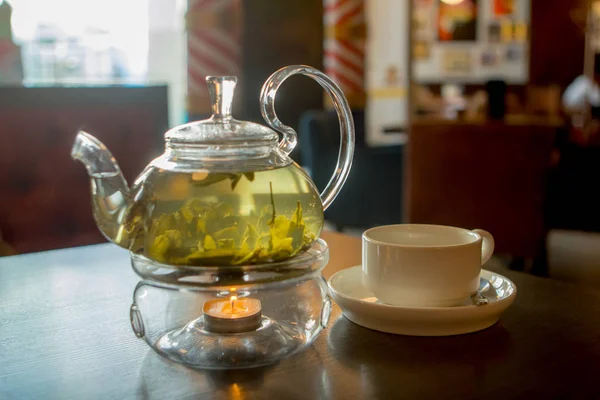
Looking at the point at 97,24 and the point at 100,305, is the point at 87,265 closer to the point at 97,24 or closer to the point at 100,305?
the point at 100,305

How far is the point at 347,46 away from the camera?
4941mm

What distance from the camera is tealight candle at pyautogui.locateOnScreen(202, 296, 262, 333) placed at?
688 mm

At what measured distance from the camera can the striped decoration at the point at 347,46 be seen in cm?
485

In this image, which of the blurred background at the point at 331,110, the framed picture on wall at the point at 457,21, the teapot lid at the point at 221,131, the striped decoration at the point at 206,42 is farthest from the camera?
the framed picture on wall at the point at 457,21

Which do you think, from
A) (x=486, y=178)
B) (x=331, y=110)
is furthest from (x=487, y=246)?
(x=331, y=110)

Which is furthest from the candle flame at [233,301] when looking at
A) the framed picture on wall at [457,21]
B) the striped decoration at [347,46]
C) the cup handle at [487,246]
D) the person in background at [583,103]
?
the person in background at [583,103]

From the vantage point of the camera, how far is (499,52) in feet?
18.7

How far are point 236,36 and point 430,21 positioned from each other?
186cm

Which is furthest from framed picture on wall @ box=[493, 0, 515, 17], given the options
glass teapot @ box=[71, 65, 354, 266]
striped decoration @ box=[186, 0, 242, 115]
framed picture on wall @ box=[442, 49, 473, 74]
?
glass teapot @ box=[71, 65, 354, 266]

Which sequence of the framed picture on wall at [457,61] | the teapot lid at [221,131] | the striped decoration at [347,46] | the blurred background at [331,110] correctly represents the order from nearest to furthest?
the teapot lid at [221,131] → the blurred background at [331,110] → the striped decoration at [347,46] → the framed picture on wall at [457,61]

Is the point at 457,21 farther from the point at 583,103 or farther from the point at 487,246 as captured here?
the point at 487,246

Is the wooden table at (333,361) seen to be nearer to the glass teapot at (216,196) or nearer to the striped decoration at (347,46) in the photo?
the glass teapot at (216,196)

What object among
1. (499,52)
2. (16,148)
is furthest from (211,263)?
(499,52)

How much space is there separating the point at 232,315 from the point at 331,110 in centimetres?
353
